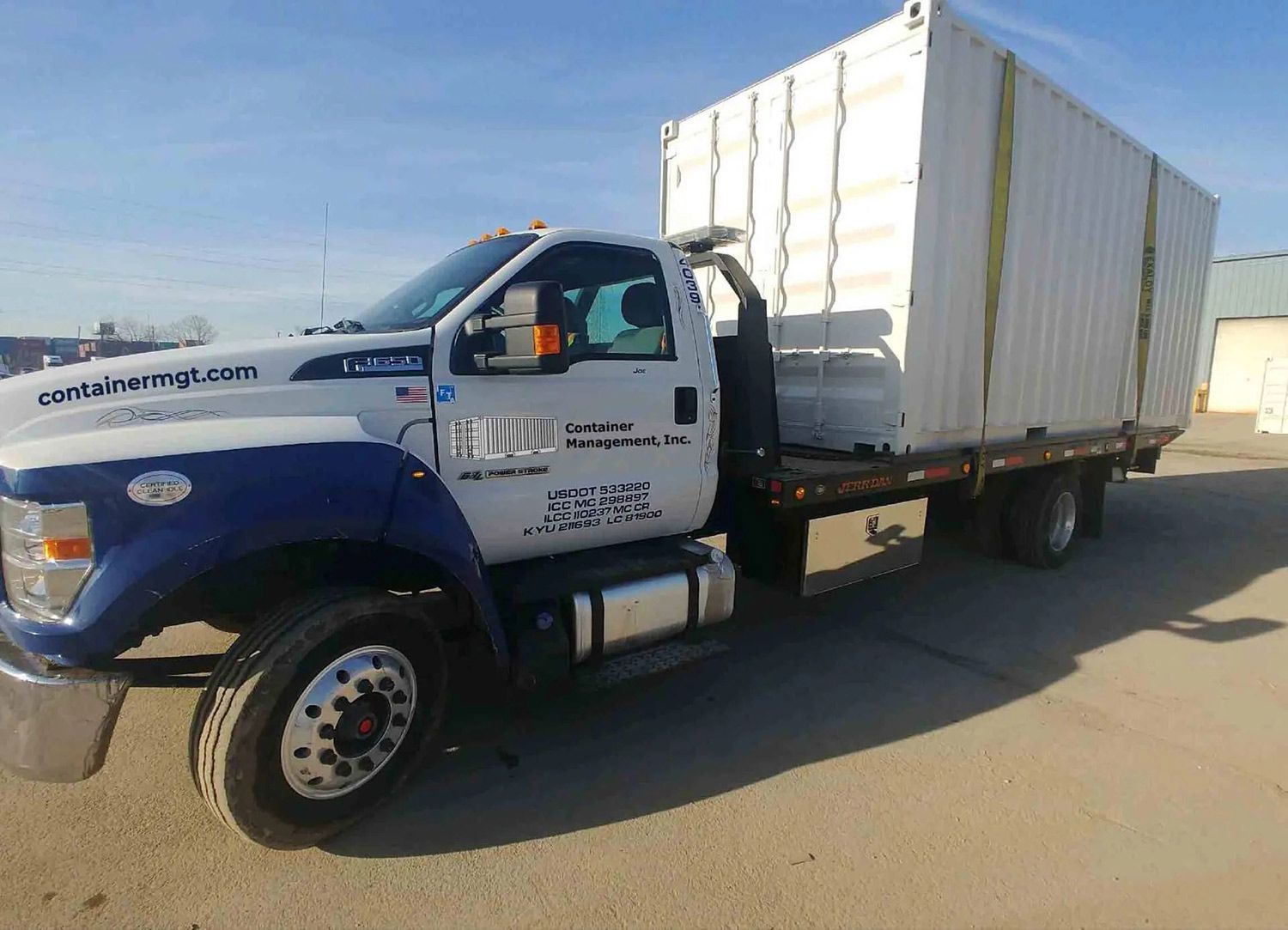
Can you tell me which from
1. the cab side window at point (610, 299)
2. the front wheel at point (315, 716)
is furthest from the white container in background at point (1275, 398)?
the front wheel at point (315, 716)

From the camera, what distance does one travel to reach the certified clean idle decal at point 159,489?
2.43 meters

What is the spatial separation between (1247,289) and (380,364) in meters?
38.2

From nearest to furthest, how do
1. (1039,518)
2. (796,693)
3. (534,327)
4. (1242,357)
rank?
(534,327) < (796,693) < (1039,518) < (1242,357)

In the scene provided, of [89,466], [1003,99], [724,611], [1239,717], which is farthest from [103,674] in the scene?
[1003,99]

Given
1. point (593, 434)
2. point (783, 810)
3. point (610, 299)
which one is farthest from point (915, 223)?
point (783, 810)

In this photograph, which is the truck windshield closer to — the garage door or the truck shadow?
the truck shadow

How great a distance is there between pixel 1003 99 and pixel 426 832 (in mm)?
5534

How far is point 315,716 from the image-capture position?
276 centimetres

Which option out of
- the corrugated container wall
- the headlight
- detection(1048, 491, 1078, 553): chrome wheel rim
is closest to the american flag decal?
the headlight

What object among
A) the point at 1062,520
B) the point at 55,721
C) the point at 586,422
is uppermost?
the point at 586,422

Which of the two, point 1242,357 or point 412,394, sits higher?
point 1242,357

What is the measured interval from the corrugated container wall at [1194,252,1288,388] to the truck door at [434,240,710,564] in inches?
1315

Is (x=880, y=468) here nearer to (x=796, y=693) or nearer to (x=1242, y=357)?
(x=796, y=693)

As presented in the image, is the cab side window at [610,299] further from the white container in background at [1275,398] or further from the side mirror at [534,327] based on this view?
A: the white container in background at [1275,398]
